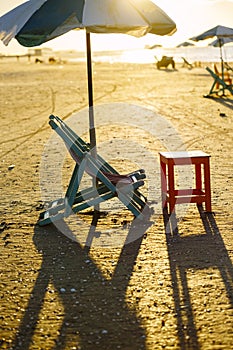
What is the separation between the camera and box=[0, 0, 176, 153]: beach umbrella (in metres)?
5.75

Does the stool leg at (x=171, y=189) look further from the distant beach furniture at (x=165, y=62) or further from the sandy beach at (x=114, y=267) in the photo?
the distant beach furniture at (x=165, y=62)

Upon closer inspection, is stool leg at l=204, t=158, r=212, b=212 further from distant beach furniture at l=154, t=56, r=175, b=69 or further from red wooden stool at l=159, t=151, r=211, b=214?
distant beach furniture at l=154, t=56, r=175, b=69

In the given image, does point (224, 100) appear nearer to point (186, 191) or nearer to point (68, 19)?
point (186, 191)

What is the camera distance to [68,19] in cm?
575

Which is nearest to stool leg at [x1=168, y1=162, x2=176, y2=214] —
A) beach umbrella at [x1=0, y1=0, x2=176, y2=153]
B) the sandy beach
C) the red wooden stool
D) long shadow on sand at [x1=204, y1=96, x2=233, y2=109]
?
the red wooden stool

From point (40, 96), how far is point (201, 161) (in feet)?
52.9

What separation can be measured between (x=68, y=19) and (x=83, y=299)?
2.62m

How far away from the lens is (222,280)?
15.9 feet

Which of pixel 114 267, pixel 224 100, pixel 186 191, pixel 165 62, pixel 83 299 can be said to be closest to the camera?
pixel 83 299

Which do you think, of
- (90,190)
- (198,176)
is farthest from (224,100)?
(90,190)

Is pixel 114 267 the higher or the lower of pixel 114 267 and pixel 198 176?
the lower

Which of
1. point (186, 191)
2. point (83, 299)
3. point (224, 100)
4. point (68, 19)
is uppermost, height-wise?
point (68, 19)

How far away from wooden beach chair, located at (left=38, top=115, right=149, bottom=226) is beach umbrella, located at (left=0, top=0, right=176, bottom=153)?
0.86 meters

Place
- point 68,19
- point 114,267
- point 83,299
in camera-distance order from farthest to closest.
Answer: point 68,19
point 114,267
point 83,299
